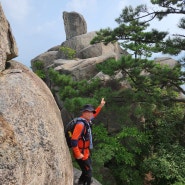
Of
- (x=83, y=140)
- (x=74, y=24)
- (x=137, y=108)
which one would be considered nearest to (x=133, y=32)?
(x=137, y=108)

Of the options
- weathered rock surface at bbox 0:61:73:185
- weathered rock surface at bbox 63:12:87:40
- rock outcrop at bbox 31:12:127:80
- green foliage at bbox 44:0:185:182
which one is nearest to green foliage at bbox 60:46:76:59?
rock outcrop at bbox 31:12:127:80

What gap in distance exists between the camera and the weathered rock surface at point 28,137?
4.79 m

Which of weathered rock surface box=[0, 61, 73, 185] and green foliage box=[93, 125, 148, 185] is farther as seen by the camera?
green foliage box=[93, 125, 148, 185]

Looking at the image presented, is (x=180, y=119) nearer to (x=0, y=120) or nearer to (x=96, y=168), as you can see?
(x=96, y=168)

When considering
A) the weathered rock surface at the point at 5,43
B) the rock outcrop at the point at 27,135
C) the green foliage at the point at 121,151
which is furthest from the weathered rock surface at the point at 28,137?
the green foliage at the point at 121,151

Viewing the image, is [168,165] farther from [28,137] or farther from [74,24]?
[74,24]

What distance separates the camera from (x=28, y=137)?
5.25 meters

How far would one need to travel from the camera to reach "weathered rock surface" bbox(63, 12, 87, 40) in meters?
26.8

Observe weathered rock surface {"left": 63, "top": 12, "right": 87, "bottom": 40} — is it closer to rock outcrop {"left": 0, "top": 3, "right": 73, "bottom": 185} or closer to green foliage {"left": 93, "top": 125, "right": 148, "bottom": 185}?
green foliage {"left": 93, "top": 125, "right": 148, "bottom": 185}

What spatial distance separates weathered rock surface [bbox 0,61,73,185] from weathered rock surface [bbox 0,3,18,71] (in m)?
0.29

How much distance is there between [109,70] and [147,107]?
2.38 meters

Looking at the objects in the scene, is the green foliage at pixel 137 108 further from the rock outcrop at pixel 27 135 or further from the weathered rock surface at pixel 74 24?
the weathered rock surface at pixel 74 24

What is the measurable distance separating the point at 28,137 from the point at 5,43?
7.46 ft

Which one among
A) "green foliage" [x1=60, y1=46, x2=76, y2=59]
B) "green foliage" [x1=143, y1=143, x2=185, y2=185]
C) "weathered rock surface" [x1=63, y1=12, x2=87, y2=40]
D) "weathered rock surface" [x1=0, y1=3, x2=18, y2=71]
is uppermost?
"weathered rock surface" [x1=0, y1=3, x2=18, y2=71]
